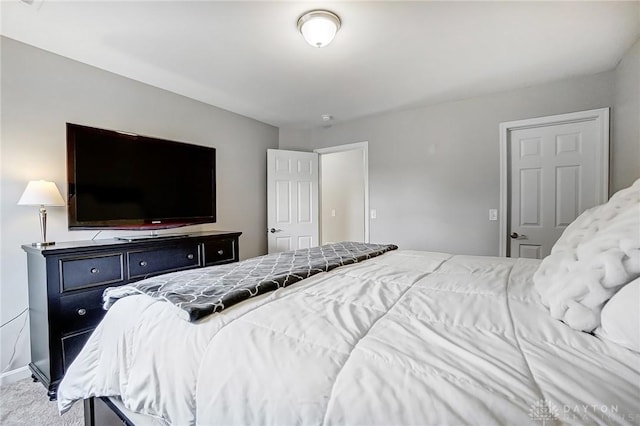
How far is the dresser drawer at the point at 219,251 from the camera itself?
268cm

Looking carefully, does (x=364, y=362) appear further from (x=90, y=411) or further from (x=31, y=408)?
(x=31, y=408)

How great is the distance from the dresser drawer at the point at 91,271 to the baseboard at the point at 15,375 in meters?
0.79

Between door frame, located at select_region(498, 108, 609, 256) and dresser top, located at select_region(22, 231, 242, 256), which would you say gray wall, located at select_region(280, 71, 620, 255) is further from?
dresser top, located at select_region(22, 231, 242, 256)

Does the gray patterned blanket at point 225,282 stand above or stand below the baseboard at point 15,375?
above

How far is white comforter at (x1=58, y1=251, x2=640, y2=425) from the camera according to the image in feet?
1.84

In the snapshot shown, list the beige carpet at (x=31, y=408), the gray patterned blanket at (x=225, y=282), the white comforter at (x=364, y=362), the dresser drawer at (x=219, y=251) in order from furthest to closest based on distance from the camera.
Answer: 1. the dresser drawer at (x=219, y=251)
2. the beige carpet at (x=31, y=408)
3. the gray patterned blanket at (x=225, y=282)
4. the white comforter at (x=364, y=362)

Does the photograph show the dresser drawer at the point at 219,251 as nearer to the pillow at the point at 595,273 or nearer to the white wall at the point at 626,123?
the pillow at the point at 595,273

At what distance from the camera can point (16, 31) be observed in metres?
1.91

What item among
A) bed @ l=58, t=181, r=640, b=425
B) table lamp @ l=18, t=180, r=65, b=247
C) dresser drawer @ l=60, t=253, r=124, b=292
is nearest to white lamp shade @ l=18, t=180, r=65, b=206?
table lamp @ l=18, t=180, r=65, b=247

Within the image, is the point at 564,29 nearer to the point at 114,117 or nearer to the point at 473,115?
the point at 473,115

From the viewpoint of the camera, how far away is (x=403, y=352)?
0.71 meters

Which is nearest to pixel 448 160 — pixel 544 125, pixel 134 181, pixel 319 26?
pixel 544 125

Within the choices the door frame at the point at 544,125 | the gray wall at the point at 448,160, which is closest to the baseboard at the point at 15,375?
the gray wall at the point at 448,160

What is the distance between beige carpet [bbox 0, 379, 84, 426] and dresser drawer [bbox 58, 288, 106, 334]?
16.7 inches
